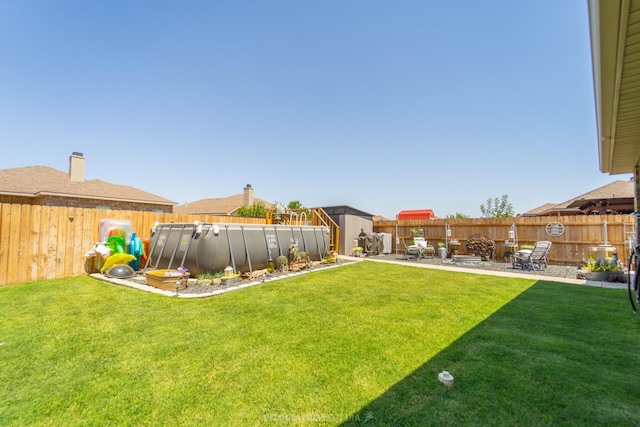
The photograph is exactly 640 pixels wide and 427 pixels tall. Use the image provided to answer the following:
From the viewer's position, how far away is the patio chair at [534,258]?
31.2 ft

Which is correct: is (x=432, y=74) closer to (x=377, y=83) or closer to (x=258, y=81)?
(x=377, y=83)

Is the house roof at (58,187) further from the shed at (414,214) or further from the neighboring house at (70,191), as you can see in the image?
the shed at (414,214)

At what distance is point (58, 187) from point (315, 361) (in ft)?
56.4

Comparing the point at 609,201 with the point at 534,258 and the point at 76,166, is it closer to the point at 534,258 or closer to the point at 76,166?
the point at 534,258

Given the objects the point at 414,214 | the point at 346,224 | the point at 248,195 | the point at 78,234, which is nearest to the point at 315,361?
the point at 78,234

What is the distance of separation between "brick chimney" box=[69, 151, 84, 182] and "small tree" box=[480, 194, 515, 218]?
3352cm

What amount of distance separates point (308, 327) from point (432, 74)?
32.6 ft

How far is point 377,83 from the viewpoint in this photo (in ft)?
35.4

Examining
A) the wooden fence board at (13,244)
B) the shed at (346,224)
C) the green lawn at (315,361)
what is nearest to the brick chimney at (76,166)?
the wooden fence board at (13,244)

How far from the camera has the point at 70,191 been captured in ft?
43.5

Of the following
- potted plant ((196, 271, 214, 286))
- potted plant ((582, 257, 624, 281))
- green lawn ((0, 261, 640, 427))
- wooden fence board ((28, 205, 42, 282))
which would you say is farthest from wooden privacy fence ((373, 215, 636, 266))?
wooden fence board ((28, 205, 42, 282))

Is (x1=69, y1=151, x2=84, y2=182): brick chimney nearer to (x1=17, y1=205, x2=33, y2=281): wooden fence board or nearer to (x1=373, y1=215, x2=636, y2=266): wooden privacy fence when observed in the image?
(x1=17, y1=205, x2=33, y2=281): wooden fence board

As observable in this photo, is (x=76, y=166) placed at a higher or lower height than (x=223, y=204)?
higher

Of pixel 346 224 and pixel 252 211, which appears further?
pixel 252 211
